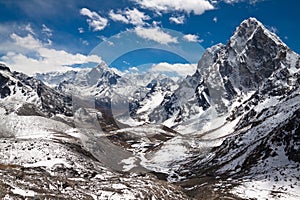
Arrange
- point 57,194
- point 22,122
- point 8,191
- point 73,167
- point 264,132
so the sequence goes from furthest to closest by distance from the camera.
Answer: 1. point 22,122
2. point 264,132
3. point 73,167
4. point 57,194
5. point 8,191

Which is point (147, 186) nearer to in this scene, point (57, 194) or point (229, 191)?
point (57, 194)

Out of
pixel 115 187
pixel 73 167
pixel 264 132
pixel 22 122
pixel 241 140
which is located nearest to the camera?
pixel 115 187

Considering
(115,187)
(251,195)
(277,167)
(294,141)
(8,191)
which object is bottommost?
(8,191)

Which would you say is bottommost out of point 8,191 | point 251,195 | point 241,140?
point 8,191

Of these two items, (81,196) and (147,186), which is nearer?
(81,196)

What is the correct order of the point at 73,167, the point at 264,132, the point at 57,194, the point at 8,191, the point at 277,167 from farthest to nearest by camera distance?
the point at 264,132 < the point at 73,167 < the point at 277,167 < the point at 57,194 < the point at 8,191

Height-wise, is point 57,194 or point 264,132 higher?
point 264,132

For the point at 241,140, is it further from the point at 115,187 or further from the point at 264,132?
A: the point at 115,187

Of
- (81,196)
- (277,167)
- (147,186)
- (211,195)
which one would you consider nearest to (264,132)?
(277,167)

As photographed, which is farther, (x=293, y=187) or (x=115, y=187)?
(x=293, y=187)

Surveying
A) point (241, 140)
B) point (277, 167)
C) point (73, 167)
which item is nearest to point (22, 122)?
point (73, 167)
